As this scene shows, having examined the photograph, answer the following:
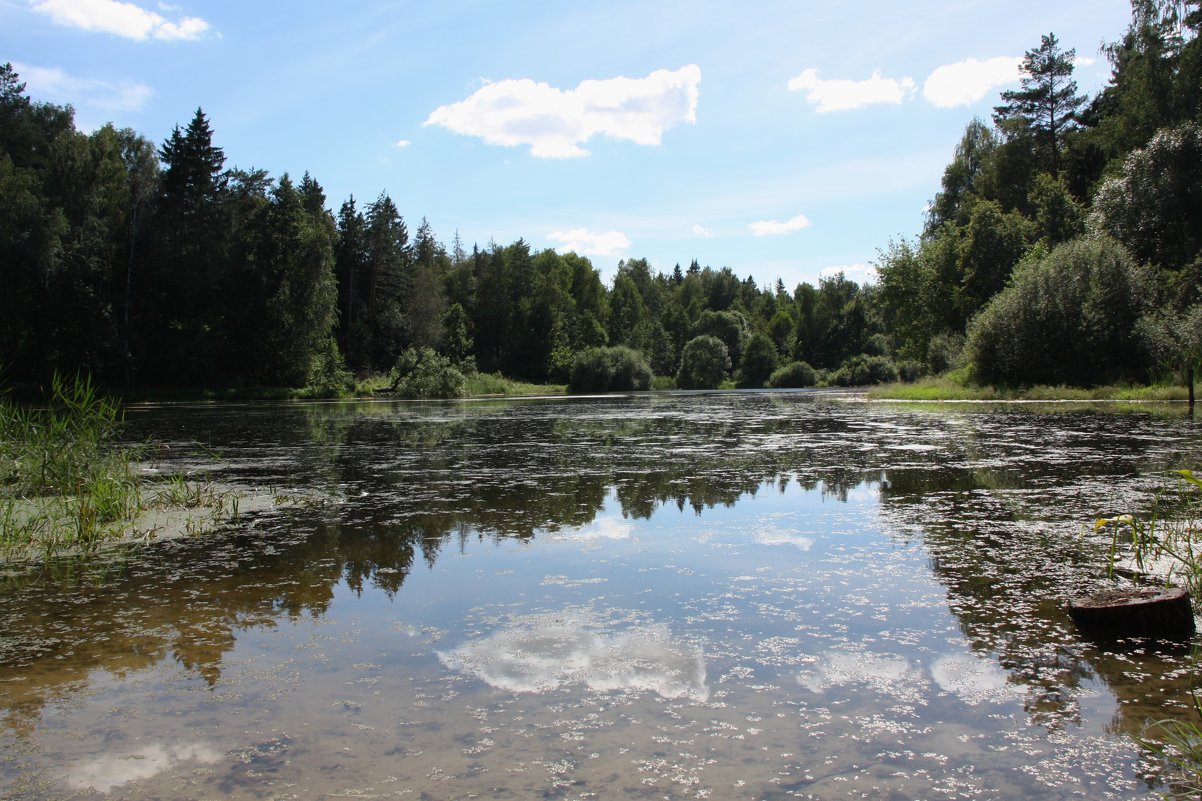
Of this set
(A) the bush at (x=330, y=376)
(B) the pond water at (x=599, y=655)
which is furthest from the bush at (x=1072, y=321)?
(A) the bush at (x=330, y=376)

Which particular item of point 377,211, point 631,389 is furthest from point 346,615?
point 377,211

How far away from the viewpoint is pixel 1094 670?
13.0 feet

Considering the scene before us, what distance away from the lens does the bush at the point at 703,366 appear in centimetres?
7394

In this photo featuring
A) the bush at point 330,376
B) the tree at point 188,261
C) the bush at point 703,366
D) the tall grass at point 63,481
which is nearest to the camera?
the tall grass at point 63,481

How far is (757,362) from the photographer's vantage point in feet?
247

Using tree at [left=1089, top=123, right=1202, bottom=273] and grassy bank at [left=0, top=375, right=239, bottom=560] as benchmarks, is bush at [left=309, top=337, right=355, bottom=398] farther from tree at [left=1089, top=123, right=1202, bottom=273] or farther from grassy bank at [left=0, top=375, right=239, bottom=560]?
tree at [left=1089, top=123, right=1202, bottom=273]

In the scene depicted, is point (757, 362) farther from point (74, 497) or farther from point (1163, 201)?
point (74, 497)

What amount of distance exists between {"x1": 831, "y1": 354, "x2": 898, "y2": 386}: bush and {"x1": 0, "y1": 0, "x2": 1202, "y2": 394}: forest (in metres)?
0.23

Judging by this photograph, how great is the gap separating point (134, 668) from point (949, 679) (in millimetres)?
4287

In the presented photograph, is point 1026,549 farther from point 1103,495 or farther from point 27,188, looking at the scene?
point 27,188

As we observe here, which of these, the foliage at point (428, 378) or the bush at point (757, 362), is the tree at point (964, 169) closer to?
the bush at point (757, 362)

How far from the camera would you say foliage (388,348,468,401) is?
50.6 metres

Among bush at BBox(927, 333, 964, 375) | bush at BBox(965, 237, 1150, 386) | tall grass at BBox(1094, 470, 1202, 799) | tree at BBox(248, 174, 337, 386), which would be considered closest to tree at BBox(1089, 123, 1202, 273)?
bush at BBox(965, 237, 1150, 386)

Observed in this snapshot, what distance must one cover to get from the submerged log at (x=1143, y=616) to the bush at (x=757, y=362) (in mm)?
71340
